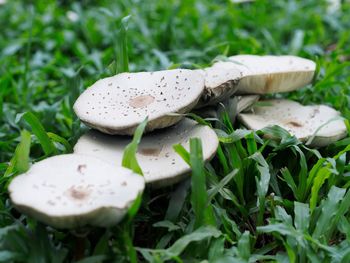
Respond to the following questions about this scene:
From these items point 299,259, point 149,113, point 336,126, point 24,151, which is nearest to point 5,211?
point 24,151

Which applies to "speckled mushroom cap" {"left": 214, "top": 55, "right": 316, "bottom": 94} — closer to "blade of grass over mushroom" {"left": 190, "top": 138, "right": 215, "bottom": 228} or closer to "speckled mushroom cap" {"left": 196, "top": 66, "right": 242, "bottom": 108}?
"speckled mushroom cap" {"left": 196, "top": 66, "right": 242, "bottom": 108}

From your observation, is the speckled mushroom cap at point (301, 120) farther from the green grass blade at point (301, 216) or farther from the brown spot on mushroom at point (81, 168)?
the brown spot on mushroom at point (81, 168)

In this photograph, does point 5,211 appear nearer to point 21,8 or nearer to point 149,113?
point 149,113

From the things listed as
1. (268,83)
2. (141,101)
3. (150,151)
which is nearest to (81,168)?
(150,151)

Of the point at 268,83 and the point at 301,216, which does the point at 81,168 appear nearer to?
the point at 301,216

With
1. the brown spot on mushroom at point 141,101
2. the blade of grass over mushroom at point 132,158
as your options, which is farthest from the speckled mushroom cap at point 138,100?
the blade of grass over mushroom at point 132,158

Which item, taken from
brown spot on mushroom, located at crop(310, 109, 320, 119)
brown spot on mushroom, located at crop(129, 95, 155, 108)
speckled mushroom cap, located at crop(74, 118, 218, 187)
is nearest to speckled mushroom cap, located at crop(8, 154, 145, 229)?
speckled mushroom cap, located at crop(74, 118, 218, 187)

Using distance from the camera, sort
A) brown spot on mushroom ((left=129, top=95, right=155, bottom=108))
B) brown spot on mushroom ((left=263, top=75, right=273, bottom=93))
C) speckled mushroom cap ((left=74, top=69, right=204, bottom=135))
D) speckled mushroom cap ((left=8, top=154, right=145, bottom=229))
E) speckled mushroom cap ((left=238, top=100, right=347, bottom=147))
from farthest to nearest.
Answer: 1. brown spot on mushroom ((left=263, top=75, right=273, bottom=93))
2. speckled mushroom cap ((left=238, top=100, right=347, bottom=147))
3. brown spot on mushroom ((left=129, top=95, right=155, bottom=108))
4. speckled mushroom cap ((left=74, top=69, right=204, bottom=135))
5. speckled mushroom cap ((left=8, top=154, right=145, bottom=229))
